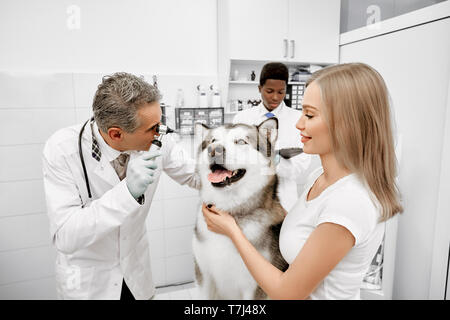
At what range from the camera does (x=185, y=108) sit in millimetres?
1218

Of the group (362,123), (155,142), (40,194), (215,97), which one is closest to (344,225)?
(362,123)

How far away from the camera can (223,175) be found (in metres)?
0.95

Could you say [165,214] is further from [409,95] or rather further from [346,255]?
[409,95]

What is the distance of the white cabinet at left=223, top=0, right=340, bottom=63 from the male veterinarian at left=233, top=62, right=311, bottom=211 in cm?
25

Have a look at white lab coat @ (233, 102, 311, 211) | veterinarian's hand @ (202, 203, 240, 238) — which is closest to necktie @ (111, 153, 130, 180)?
veterinarian's hand @ (202, 203, 240, 238)

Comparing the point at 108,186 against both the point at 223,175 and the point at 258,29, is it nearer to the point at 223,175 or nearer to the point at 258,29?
the point at 223,175

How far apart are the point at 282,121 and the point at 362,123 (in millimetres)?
344

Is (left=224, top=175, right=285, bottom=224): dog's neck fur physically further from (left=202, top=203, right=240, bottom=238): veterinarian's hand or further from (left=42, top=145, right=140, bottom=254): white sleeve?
(left=42, top=145, right=140, bottom=254): white sleeve

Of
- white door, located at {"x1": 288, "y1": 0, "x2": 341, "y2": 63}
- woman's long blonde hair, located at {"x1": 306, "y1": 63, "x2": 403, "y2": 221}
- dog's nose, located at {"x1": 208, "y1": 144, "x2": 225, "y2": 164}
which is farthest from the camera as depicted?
white door, located at {"x1": 288, "y1": 0, "x2": 341, "y2": 63}

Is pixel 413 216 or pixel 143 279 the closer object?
pixel 143 279

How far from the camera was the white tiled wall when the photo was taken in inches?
47.6

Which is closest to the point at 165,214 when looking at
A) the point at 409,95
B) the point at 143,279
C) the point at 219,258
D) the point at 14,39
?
the point at 143,279

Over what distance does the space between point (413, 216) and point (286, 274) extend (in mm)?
1905

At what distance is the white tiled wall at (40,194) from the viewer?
3.97 feet
